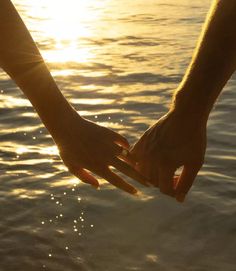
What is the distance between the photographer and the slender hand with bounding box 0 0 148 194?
11.1 feet

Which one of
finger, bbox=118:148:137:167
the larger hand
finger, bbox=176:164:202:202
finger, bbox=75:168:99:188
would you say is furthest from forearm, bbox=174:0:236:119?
finger, bbox=75:168:99:188

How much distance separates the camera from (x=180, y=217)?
471cm

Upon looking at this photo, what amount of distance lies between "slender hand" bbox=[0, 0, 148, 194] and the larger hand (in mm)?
112

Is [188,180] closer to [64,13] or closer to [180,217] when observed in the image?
[180,217]

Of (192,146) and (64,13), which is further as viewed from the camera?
(64,13)

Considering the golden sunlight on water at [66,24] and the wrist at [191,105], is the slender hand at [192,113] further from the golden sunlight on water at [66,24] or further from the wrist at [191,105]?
the golden sunlight on water at [66,24]

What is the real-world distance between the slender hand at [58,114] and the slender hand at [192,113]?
5.0 inches

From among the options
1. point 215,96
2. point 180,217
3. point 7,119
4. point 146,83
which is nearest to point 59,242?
point 180,217

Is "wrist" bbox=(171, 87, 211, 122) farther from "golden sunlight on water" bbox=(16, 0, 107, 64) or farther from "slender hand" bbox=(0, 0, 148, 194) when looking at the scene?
"golden sunlight on water" bbox=(16, 0, 107, 64)

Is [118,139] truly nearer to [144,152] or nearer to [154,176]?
[144,152]

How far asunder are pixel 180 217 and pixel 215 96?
1396 mm

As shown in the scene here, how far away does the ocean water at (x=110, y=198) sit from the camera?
4.25 metres

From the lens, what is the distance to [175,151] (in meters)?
3.64

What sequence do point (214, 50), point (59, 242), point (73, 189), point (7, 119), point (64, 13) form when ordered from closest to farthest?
1. point (214, 50)
2. point (59, 242)
3. point (73, 189)
4. point (7, 119)
5. point (64, 13)
